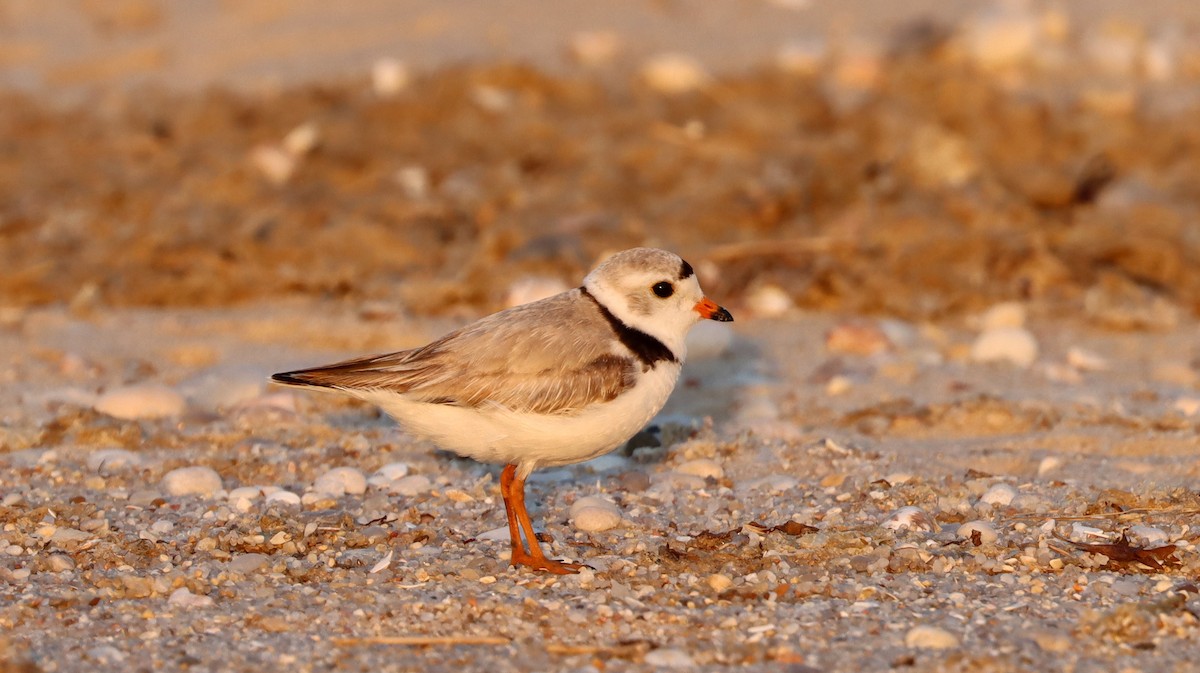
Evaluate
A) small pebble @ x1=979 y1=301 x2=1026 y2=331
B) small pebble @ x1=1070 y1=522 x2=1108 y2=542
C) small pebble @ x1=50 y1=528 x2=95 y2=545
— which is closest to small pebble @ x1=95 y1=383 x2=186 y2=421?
small pebble @ x1=50 y1=528 x2=95 y2=545

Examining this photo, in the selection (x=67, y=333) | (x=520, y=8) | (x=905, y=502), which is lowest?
(x=905, y=502)

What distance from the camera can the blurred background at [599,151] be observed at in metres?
8.17

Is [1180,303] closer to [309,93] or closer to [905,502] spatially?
[905,502]

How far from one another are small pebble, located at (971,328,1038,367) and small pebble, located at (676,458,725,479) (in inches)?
86.1

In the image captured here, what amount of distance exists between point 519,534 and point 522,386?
487 mm

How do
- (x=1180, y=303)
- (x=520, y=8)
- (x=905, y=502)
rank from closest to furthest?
(x=905, y=502)
(x=1180, y=303)
(x=520, y=8)

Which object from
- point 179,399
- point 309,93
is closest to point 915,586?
point 179,399

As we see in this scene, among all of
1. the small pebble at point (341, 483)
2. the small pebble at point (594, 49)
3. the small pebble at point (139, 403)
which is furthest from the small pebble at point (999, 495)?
the small pebble at point (594, 49)

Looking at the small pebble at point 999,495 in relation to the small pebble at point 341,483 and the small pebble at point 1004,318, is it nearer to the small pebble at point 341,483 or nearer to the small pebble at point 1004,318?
the small pebble at point 341,483

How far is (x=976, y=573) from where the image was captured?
14.3 ft

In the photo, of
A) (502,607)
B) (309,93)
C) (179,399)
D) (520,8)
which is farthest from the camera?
(520,8)

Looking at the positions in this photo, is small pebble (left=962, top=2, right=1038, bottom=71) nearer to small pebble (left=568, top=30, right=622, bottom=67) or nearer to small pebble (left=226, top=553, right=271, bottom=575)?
small pebble (left=568, top=30, right=622, bottom=67)

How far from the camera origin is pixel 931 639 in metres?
3.82

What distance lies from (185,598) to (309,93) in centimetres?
735
